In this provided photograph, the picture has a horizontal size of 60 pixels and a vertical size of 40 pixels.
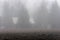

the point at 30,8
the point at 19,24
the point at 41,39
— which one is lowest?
the point at 41,39

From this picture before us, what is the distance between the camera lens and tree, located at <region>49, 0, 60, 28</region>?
598mm

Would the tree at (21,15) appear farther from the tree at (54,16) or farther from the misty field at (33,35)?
the tree at (54,16)

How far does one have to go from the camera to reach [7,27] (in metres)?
0.58

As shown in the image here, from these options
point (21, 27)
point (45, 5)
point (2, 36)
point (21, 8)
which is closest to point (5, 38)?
point (2, 36)

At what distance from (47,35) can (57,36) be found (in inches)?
2.9

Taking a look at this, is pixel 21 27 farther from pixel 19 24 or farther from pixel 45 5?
pixel 45 5

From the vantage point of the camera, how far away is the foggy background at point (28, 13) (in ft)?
1.93

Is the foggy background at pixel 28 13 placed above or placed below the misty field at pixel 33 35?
above

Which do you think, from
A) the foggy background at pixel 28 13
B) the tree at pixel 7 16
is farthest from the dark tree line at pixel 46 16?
the tree at pixel 7 16

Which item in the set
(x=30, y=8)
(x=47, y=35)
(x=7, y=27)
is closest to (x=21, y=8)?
(x=30, y=8)

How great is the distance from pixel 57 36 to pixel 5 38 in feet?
1.21

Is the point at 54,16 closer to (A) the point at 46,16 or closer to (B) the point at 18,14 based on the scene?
(A) the point at 46,16

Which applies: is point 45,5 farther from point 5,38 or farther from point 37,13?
point 5,38

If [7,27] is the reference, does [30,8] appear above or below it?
above
